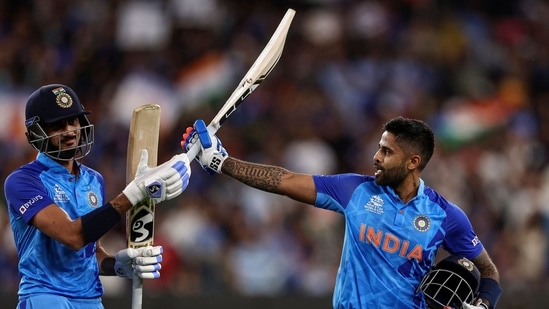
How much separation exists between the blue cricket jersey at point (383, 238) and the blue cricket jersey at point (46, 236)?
132 cm

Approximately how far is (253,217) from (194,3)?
9.17ft

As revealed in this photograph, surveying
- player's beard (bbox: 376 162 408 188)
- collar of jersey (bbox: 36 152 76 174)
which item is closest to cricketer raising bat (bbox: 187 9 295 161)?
player's beard (bbox: 376 162 408 188)

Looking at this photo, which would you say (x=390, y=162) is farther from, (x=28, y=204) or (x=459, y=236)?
(x=28, y=204)

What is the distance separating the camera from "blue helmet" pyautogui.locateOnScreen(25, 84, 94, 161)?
568 cm

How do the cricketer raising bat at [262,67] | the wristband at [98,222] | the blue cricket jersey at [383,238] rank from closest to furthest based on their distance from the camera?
1. the wristband at [98,222]
2. the blue cricket jersey at [383,238]
3. the cricketer raising bat at [262,67]

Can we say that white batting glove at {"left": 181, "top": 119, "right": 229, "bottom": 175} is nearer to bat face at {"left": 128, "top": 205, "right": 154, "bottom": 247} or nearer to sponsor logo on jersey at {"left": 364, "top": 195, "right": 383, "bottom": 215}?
bat face at {"left": 128, "top": 205, "right": 154, "bottom": 247}

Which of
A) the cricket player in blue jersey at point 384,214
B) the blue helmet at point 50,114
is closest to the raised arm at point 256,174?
the cricket player in blue jersey at point 384,214

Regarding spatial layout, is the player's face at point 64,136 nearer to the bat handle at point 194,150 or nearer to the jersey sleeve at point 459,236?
the bat handle at point 194,150

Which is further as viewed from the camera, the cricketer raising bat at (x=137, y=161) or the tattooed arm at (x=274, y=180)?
the cricketer raising bat at (x=137, y=161)

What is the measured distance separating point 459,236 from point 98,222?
2.03 m

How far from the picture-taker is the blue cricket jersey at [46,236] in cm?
561

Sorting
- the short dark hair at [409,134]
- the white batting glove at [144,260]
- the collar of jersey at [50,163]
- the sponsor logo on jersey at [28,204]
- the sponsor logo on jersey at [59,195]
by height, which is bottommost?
the white batting glove at [144,260]

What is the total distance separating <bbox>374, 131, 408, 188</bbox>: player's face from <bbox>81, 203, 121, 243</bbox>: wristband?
1.48m

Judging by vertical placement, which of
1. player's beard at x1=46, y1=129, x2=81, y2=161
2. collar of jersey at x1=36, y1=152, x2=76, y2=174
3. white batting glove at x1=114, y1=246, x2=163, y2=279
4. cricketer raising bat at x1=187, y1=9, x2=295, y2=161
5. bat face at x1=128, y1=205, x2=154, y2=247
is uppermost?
cricketer raising bat at x1=187, y1=9, x2=295, y2=161
